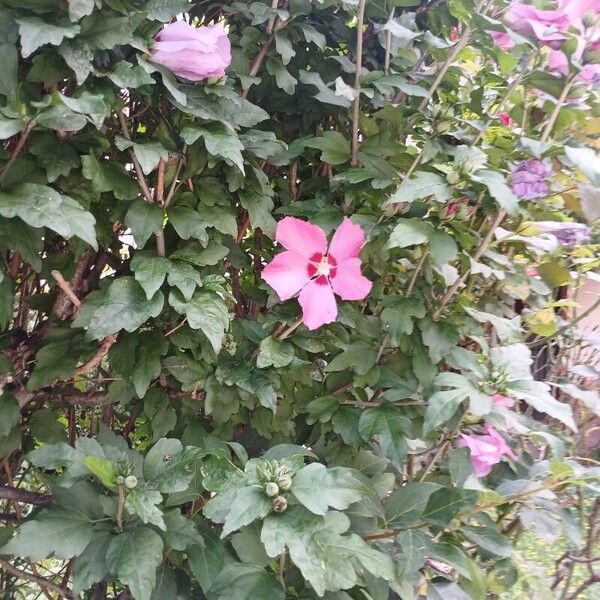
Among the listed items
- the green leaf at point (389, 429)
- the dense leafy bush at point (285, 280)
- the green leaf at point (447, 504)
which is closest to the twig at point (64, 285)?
the dense leafy bush at point (285, 280)

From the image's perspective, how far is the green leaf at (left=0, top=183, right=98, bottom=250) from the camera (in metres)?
0.62

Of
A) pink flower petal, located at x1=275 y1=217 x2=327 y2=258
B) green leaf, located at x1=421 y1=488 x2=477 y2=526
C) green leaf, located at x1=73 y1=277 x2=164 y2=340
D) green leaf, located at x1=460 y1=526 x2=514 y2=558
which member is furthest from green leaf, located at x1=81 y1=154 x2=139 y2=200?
green leaf, located at x1=460 y1=526 x2=514 y2=558

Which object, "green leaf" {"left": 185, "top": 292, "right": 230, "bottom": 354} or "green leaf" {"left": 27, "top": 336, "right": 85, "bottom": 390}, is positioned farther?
"green leaf" {"left": 27, "top": 336, "right": 85, "bottom": 390}

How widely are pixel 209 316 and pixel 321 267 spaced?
0.22 metres

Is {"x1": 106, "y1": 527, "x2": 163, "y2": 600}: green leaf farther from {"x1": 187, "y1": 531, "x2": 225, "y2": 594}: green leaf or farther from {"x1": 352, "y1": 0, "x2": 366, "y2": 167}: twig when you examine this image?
{"x1": 352, "y1": 0, "x2": 366, "y2": 167}: twig

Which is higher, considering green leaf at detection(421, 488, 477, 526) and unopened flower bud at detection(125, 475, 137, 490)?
unopened flower bud at detection(125, 475, 137, 490)

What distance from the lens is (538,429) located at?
99 cm

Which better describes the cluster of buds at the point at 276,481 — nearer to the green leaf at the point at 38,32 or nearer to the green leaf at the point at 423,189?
the green leaf at the point at 423,189

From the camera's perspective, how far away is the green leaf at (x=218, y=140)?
0.73m

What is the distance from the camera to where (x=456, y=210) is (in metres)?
0.88

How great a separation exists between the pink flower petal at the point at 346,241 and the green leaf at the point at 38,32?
0.42m

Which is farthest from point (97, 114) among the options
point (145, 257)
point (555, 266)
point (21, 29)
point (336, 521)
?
point (555, 266)

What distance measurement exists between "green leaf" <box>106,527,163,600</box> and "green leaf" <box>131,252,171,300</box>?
276mm

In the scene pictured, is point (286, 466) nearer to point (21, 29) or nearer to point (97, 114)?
point (97, 114)
